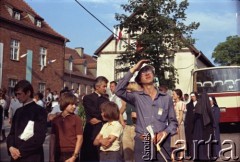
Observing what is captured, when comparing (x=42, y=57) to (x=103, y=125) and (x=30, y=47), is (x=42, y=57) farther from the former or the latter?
(x=103, y=125)

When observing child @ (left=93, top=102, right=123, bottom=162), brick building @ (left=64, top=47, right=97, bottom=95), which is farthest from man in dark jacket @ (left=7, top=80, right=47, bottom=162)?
brick building @ (left=64, top=47, right=97, bottom=95)

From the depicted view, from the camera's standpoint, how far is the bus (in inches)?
595

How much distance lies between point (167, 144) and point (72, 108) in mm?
1357

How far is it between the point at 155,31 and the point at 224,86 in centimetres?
321

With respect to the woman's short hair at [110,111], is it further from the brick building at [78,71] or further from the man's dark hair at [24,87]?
the brick building at [78,71]

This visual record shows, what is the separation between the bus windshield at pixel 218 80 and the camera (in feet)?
49.5

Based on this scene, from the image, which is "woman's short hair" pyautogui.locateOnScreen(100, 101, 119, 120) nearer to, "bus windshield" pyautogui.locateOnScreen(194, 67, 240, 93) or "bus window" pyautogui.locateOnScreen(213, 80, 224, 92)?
"bus windshield" pyautogui.locateOnScreen(194, 67, 240, 93)

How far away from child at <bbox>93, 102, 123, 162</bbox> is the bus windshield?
10400 millimetres

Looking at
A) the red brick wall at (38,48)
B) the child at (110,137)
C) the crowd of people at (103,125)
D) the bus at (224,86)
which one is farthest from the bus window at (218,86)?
the child at (110,137)

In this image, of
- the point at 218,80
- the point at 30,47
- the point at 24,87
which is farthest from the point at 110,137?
the point at 30,47

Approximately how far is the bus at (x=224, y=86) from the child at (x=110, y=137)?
10.3 m

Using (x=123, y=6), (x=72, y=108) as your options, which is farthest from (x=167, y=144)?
(x=123, y=6)

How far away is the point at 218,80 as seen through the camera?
15.4m

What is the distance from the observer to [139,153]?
397 centimetres
